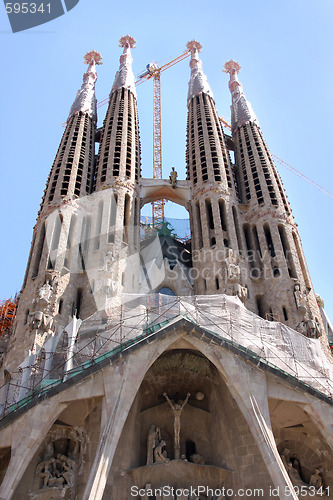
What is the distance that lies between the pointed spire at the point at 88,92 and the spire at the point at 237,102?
1117 cm

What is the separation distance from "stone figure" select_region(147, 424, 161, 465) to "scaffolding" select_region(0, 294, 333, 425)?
359 cm

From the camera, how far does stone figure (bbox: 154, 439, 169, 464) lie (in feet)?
61.1

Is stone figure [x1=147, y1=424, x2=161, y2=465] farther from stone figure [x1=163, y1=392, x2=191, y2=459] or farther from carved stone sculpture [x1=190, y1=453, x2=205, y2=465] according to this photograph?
carved stone sculpture [x1=190, y1=453, x2=205, y2=465]

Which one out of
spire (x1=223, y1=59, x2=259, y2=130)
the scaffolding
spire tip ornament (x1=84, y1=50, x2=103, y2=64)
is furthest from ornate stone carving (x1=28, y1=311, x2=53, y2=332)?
spire tip ornament (x1=84, y1=50, x2=103, y2=64)

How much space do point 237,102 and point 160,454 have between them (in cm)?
2993

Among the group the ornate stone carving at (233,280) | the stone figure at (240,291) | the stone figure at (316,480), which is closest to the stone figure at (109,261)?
the ornate stone carving at (233,280)

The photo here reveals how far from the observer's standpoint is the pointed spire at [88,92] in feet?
122

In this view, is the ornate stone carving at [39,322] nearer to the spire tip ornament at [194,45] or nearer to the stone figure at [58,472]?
the stone figure at [58,472]

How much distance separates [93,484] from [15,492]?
3.75 m

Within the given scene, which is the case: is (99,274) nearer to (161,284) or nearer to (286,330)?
(161,284)

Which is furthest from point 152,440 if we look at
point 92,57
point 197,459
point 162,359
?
point 92,57

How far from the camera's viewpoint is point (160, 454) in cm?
1866

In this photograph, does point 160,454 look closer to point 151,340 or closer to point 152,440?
point 152,440

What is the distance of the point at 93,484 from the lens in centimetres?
1473
